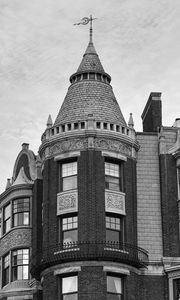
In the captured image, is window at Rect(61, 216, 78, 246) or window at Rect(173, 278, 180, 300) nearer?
window at Rect(61, 216, 78, 246)

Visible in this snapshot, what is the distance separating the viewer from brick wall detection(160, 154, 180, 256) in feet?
189

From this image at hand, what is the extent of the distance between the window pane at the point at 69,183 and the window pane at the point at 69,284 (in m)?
6.30

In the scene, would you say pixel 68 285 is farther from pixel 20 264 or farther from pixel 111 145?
pixel 111 145

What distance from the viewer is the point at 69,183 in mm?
57469

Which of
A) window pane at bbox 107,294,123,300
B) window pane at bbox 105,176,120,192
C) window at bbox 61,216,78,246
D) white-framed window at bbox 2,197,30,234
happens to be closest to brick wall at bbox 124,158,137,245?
window pane at bbox 105,176,120,192

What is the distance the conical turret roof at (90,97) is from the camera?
194 feet

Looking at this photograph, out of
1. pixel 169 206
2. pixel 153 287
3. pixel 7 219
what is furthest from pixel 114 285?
pixel 7 219

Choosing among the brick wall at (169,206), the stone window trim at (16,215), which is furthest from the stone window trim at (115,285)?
the stone window trim at (16,215)

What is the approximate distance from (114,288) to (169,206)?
7771 millimetres

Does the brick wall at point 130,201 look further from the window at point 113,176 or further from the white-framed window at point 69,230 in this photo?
the white-framed window at point 69,230

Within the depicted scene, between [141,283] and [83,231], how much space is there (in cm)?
530

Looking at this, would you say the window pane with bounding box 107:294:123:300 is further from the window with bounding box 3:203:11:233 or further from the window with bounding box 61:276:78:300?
the window with bounding box 3:203:11:233

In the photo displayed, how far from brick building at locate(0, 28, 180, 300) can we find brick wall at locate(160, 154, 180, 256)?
0.23ft

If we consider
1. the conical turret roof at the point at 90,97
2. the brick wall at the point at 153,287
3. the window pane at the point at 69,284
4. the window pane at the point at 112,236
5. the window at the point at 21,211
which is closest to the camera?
the window pane at the point at 69,284
